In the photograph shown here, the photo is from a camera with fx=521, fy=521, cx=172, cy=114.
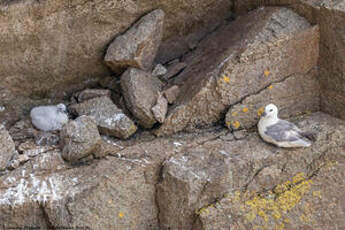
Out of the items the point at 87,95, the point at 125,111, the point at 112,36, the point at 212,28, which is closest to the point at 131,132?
the point at 125,111

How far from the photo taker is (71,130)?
411cm

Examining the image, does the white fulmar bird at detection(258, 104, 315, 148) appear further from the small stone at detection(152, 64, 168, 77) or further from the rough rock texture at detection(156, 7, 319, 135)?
the small stone at detection(152, 64, 168, 77)

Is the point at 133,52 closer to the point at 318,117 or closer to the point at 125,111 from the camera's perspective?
the point at 125,111

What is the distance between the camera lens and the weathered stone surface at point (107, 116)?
4.36 meters

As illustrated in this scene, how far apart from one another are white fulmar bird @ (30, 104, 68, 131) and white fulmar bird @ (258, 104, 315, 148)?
1.70 m

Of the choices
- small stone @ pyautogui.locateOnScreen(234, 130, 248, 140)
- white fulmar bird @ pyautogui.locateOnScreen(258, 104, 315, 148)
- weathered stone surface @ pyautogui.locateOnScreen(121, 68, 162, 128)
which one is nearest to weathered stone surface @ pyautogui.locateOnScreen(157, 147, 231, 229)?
small stone @ pyautogui.locateOnScreen(234, 130, 248, 140)

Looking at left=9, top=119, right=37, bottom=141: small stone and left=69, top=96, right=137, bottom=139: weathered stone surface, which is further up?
left=69, top=96, right=137, bottom=139: weathered stone surface

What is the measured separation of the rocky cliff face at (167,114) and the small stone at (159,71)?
1 centimetres

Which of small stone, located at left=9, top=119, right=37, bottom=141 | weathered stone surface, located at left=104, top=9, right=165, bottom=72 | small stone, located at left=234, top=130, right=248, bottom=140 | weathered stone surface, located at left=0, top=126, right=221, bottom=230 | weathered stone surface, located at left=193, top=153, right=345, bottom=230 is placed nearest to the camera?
weathered stone surface, located at left=0, top=126, right=221, bottom=230

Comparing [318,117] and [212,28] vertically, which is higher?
[212,28]

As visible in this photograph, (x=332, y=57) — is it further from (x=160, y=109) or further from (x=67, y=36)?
(x=67, y=36)

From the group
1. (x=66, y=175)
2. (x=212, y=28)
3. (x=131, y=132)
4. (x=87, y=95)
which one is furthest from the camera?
(x=212, y=28)

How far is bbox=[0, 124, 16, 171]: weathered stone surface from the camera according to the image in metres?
4.09

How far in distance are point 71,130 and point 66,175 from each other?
35 cm
